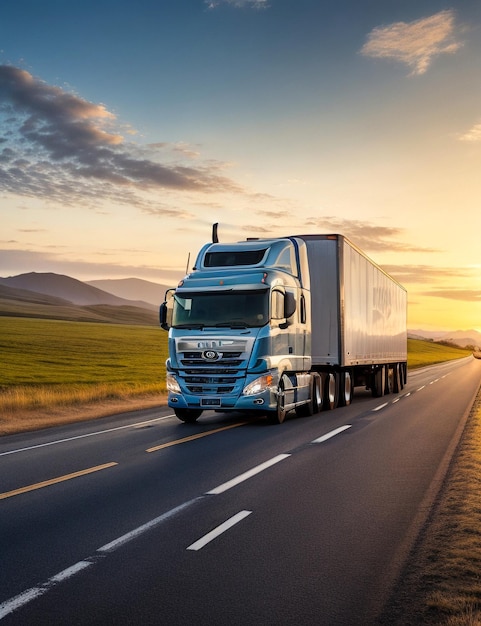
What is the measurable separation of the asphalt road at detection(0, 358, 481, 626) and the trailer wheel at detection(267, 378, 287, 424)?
2017 millimetres

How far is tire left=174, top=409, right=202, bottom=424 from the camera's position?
1794 centimetres

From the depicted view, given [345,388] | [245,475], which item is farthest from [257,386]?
[345,388]

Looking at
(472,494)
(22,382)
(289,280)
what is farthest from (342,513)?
(22,382)

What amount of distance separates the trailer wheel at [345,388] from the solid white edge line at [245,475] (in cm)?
1078

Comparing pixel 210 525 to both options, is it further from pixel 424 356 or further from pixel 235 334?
pixel 424 356

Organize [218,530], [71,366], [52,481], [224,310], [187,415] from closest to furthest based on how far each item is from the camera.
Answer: [218,530]
[52,481]
[224,310]
[187,415]
[71,366]

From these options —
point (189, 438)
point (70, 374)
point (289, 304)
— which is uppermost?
point (289, 304)

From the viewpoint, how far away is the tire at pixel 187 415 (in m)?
17.9

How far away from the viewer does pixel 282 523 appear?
302 inches

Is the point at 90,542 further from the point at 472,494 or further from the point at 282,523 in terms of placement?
the point at 472,494

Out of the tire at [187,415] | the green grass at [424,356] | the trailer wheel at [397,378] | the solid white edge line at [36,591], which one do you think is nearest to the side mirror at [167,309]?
the tire at [187,415]

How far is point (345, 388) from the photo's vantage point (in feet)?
76.5

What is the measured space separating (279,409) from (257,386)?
1117 mm

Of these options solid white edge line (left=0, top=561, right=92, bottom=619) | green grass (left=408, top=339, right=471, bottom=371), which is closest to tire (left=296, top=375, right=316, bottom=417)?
solid white edge line (left=0, top=561, right=92, bottom=619)
